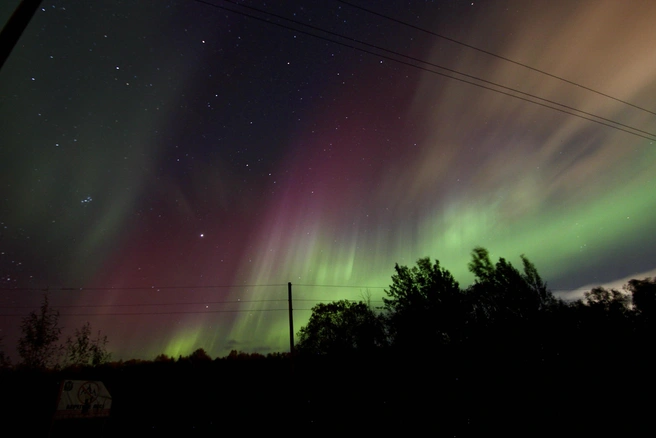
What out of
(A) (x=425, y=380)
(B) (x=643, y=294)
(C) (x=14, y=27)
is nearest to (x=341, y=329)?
(A) (x=425, y=380)

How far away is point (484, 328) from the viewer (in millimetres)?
31703

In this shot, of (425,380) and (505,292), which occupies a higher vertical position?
(505,292)

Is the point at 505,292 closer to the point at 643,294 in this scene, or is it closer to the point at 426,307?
the point at 426,307

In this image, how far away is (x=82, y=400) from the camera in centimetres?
702

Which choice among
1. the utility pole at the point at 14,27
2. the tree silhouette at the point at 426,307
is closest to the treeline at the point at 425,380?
the tree silhouette at the point at 426,307

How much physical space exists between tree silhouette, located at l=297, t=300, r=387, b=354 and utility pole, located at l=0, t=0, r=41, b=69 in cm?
3871

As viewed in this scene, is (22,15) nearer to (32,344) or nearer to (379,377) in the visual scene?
(379,377)

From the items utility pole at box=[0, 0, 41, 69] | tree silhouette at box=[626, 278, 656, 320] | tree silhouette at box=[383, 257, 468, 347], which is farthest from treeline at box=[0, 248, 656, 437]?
tree silhouette at box=[626, 278, 656, 320]

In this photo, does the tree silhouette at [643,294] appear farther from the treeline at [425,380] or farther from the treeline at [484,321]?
the treeline at [425,380]

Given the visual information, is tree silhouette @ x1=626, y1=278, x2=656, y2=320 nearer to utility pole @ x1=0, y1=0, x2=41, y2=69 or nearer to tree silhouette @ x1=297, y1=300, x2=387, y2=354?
tree silhouette @ x1=297, y1=300, x2=387, y2=354

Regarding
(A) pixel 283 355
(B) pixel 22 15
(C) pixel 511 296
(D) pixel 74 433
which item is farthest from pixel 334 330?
(B) pixel 22 15

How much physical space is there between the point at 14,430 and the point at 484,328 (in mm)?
39139

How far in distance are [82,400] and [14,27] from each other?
846 cm

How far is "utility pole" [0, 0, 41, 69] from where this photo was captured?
2.87m
